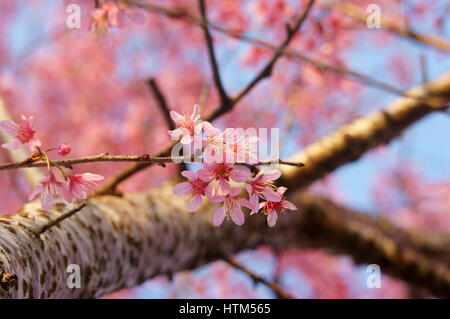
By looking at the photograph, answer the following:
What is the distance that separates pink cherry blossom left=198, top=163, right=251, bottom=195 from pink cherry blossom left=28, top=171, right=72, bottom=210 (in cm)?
36

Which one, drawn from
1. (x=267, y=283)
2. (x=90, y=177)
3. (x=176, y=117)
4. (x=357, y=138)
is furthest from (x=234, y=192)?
(x=357, y=138)

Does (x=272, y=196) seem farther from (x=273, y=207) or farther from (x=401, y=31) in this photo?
(x=401, y=31)

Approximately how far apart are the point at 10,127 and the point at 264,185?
2.10 feet

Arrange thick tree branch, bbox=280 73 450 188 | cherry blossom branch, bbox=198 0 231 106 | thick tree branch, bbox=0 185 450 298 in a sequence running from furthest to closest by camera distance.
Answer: thick tree branch, bbox=280 73 450 188 < cherry blossom branch, bbox=198 0 231 106 < thick tree branch, bbox=0 185 450 298

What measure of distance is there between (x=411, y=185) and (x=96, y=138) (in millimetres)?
8341

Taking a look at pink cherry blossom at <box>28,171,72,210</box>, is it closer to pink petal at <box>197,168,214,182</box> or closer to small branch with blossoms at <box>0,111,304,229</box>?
small branch with blossoms at <box>0,111,304,229</box>

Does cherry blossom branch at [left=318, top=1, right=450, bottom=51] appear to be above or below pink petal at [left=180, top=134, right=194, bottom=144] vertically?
above

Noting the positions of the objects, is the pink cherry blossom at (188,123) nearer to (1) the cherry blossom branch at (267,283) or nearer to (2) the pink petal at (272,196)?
(2) the pink petal at (272,196)

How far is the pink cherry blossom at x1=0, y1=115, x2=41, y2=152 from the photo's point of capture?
0.98m

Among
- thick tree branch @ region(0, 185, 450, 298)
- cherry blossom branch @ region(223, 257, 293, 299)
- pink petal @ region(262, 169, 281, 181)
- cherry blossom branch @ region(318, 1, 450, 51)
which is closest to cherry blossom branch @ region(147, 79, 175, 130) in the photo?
thick tree branch @ region(0, 185, 450, 298)

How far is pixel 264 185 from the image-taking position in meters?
0.97

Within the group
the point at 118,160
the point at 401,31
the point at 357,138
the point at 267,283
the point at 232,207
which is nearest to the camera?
the point at 118,160

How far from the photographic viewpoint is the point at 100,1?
1.51 meters

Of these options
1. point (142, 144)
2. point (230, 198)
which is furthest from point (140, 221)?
point (142, 144)
